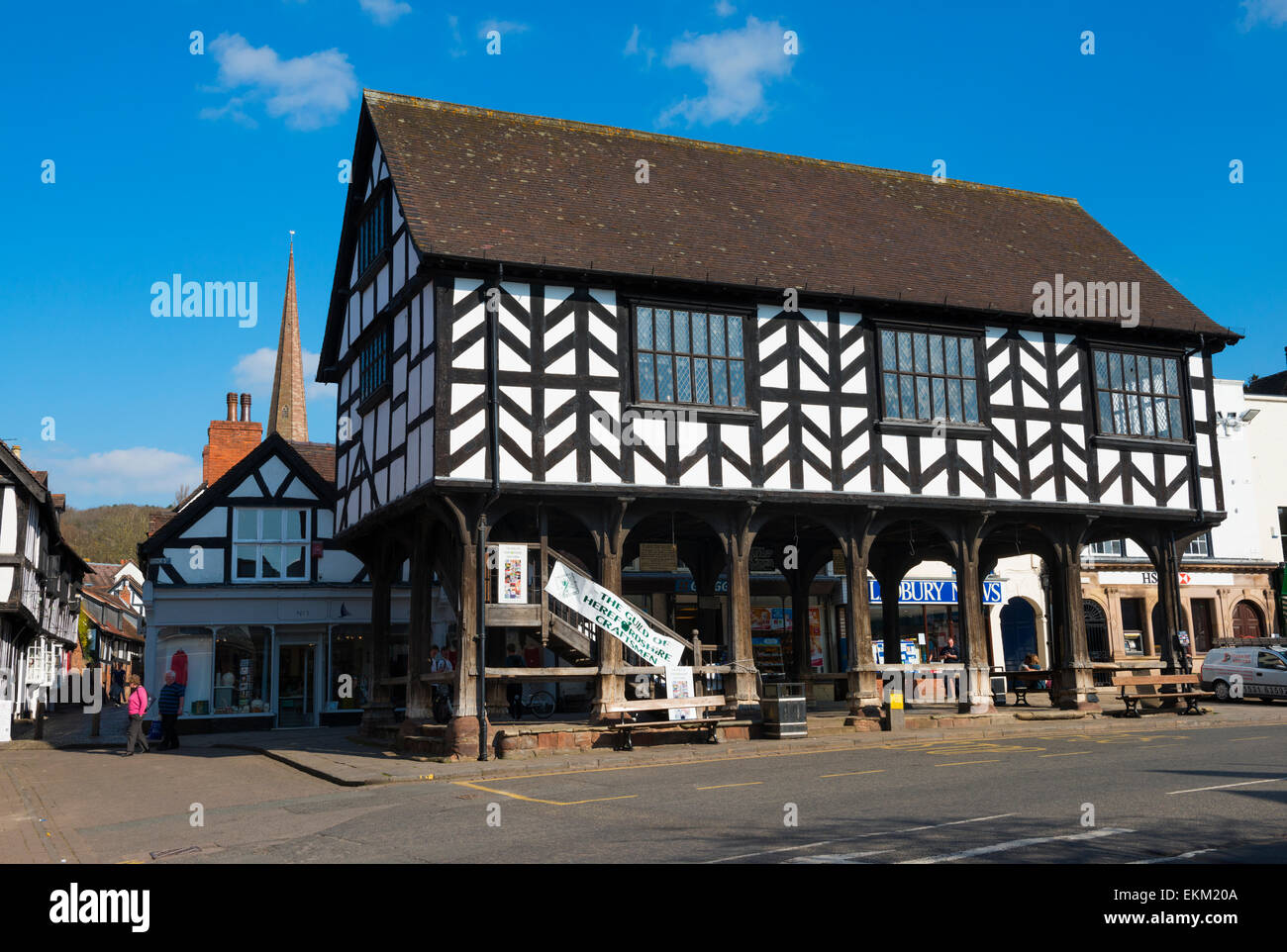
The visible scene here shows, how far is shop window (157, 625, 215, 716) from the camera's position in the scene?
2947 cm

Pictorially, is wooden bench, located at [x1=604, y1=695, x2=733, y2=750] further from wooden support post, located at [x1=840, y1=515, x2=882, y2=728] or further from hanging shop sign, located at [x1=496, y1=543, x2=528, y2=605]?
wooden support post, located at [x1=840, y1=515, x2=882, y2=728]

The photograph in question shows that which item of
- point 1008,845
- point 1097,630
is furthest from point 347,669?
point 1097,630

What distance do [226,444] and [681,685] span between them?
22.9 metres

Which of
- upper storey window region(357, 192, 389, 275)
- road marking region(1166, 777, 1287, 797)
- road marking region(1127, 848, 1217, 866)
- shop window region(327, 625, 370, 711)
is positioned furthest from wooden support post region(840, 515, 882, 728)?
shop window region(327, 625, 370, 711)

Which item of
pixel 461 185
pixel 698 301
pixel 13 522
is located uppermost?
pixel 461 185

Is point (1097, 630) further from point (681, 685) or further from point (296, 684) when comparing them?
point (296, 684)

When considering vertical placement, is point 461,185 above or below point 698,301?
above

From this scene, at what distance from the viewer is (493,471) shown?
744 inches

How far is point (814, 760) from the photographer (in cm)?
1688

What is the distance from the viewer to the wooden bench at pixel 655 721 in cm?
1883
